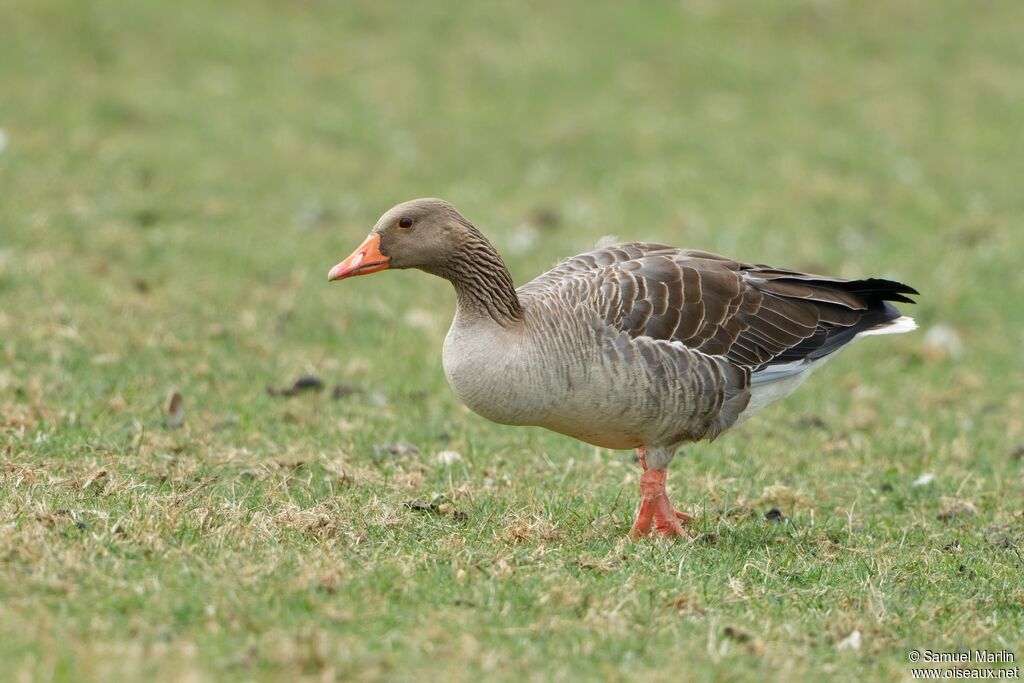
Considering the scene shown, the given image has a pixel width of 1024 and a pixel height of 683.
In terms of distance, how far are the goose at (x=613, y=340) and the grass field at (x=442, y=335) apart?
548mm

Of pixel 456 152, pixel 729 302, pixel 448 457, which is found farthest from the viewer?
pixel 456 152

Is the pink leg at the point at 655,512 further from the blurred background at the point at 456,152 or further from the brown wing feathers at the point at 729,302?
the blurred background at the point at 456,152

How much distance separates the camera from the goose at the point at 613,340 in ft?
19.2

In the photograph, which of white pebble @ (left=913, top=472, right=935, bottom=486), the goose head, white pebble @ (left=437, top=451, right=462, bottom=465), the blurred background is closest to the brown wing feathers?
the goose head

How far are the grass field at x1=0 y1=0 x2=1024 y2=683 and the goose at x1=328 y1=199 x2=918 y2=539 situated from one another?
1.80 ft

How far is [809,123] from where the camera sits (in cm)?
1639

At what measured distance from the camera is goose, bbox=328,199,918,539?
5.84m

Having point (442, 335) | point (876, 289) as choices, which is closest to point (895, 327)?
point (876, 289)

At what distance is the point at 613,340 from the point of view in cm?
594

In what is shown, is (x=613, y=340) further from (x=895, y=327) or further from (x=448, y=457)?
(x=895, y=327)

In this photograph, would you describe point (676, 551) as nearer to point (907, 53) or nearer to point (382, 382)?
point (382, 382)

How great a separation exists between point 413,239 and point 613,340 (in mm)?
1082

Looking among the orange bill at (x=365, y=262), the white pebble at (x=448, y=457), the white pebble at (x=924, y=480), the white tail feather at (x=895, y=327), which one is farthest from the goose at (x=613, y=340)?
the white pebble at (x=924, y=480)

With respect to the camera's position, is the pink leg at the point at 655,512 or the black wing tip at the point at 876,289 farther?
the black wing tip at the point at 876,289
